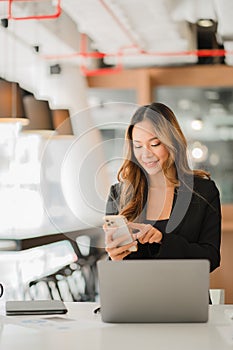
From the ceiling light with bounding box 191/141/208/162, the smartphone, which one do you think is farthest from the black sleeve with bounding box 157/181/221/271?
the ceiling light with bounding box 191/141/208/162

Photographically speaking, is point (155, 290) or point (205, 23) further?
point (205, 23)

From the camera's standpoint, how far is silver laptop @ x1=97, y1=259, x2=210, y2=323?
7.68ft

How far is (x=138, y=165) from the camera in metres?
3.00

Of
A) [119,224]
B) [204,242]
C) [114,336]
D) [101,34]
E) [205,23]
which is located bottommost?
[114,336]

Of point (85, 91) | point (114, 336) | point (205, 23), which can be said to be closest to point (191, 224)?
point (114, 336)

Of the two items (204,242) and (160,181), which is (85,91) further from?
(204,242)

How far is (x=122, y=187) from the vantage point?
3021mm

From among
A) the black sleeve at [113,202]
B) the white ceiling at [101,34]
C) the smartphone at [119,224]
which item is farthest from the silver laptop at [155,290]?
the white ceiling at [101,34]

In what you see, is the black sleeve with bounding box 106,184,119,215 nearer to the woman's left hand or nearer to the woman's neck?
the woman's neck

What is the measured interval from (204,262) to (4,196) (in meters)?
3.55

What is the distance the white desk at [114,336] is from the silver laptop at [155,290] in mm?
41

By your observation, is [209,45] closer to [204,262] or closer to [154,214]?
[154,214]

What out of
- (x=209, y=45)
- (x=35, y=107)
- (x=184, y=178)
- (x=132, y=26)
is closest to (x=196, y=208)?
(x=184, y=178)

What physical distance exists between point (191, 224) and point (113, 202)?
1.05 ft
